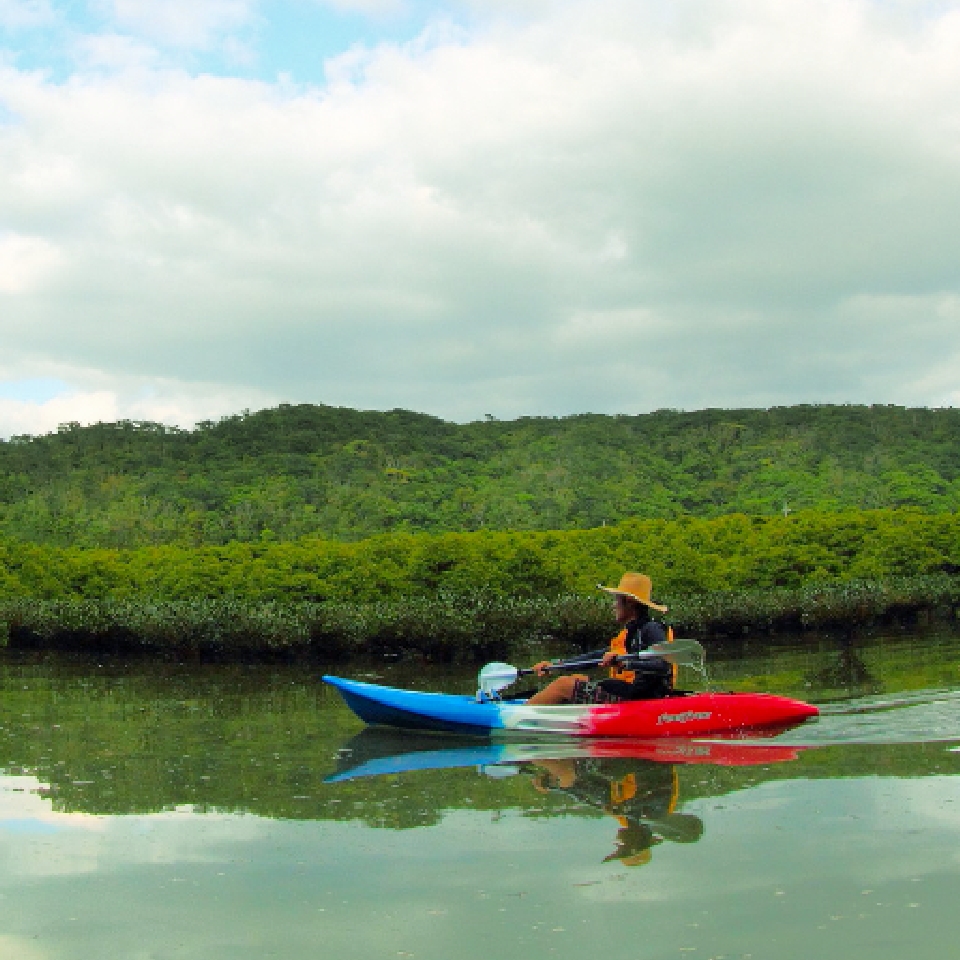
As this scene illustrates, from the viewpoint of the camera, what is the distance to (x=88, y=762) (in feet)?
28.6

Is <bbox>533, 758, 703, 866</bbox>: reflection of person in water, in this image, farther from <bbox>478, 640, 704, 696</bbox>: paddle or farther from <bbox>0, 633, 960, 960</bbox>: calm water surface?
<bbox>478, 640, 704, 696</bbox>: paddle

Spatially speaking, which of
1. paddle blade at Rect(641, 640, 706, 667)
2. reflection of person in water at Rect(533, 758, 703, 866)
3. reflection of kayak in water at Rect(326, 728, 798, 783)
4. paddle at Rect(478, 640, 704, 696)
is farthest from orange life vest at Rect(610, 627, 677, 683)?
reflection of person in water at Rect(533, 758, 703, 866)

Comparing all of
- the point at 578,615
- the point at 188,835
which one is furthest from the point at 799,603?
the point at 188,835

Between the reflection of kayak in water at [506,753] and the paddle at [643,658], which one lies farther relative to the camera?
the paddle at [643,658]

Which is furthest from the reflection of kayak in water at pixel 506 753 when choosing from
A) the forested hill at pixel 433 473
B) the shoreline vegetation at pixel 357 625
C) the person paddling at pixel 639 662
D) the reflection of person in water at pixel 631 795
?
the forested hill at pixel 433 473

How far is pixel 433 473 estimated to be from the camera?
129 ft

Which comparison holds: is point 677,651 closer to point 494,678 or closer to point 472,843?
point 494,678

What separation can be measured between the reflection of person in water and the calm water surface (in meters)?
0.03

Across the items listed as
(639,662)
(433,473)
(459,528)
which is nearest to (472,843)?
(639,662)

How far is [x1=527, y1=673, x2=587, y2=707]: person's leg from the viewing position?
977cm

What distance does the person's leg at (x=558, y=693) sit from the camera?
32.1ft

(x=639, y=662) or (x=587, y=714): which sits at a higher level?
(x=639, y=662)

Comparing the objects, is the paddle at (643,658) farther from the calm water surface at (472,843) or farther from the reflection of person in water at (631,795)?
the reflection of person in water at (631,795)

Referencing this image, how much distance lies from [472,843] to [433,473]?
33315 millimetres
